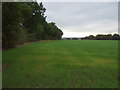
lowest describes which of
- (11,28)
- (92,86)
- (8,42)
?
(92,86)

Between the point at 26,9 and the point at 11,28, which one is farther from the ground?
the point at 26,9

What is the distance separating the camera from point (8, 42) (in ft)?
61.4

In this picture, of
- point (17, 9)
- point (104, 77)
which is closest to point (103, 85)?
point (104, 77)

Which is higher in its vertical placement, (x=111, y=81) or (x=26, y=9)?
(x=26, y=9)

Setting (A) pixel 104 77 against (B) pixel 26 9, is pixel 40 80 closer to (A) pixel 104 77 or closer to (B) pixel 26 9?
(A) pixel 104 77

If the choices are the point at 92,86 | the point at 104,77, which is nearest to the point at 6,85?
the point at 92,86

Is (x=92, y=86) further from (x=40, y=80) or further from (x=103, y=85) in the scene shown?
(x=40, y=80)

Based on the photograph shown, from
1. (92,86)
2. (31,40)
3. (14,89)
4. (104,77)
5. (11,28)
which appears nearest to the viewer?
(14,89)

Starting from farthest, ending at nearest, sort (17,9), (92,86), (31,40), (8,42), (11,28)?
(31,40)
(8,42)
(11,28)
(17,9)
(92,86)

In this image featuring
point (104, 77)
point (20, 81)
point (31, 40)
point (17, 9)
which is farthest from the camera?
point (31, 40)

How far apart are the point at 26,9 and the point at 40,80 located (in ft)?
51.9

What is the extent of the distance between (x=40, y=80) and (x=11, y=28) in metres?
12.5

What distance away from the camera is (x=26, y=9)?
1908 cm

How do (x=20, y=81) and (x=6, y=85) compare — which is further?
(x=20, y=81)
